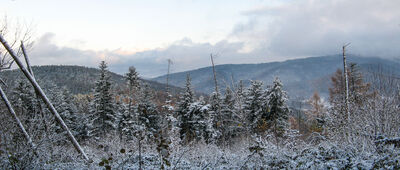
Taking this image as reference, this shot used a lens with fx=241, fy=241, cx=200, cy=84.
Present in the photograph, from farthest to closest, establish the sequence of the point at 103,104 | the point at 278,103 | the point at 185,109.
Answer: the point at 103,104, the point at 185,109, the point at 278,103

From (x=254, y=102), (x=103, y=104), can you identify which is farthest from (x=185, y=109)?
(x=103, y=104)

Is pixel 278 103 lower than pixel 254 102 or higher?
higher

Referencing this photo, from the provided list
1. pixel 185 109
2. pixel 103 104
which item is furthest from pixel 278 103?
pixel 103 104

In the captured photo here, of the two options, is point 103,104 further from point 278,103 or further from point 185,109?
point 278,103

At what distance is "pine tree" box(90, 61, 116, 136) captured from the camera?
2431cm

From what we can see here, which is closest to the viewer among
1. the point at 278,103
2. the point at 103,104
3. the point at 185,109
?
the point at 278,103

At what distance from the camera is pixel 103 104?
81.5ft

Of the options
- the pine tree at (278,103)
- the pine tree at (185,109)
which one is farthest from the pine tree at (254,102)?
the pine tree at (185,109)

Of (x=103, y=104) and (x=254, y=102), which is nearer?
(x=254, y=102)

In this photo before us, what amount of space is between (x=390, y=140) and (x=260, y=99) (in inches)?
761

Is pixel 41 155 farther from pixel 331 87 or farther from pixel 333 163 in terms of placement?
pixel 331 87

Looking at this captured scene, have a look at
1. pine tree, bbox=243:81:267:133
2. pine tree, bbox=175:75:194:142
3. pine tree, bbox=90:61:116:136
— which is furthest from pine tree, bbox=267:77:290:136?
pine tree, bbox=90:61:116:136

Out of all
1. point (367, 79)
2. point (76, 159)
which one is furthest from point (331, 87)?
point (76, 159)

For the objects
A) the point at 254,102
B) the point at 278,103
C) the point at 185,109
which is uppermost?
the point at 278,103
